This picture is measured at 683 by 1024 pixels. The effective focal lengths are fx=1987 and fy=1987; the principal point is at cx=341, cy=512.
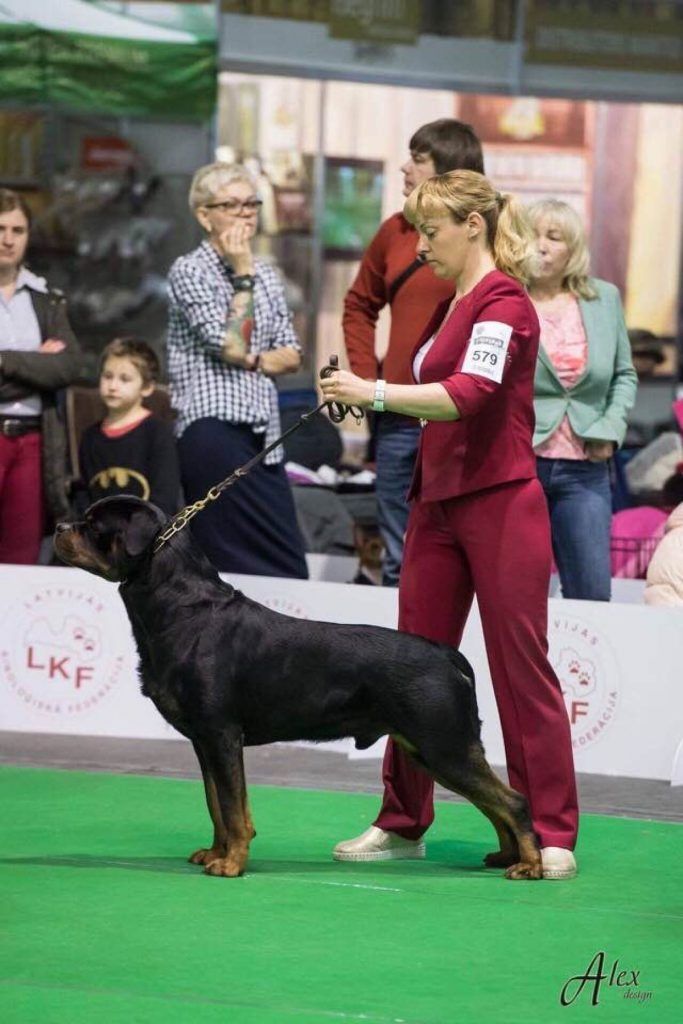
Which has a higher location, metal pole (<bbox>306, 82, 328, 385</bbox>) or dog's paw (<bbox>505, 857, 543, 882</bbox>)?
metal pole (<bbox>306, 82, 328, 385</bbox>)

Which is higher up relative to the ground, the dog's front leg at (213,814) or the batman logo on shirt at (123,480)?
the batman logo on shirt at (123,480)

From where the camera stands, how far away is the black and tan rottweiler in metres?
5.02

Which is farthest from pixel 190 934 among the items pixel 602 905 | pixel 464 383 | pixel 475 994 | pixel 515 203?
pixel 515 203

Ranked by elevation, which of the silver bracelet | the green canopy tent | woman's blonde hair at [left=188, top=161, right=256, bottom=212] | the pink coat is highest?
the green canopy tent

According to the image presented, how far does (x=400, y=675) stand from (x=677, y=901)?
2.95ft

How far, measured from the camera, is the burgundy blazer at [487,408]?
5.02m

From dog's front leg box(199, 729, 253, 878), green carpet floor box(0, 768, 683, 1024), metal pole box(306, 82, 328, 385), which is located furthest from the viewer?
metal pole box(306, 82, 328, 385)

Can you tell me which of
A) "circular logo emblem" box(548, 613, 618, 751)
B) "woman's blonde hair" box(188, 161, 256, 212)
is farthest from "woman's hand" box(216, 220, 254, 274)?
"circular logo emblem" box(548, 613, 618, 751)

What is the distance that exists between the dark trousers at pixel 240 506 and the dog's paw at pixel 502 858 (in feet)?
6.72

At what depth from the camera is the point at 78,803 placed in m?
6.05

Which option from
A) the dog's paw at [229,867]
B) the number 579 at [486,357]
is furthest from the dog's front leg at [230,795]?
the number 579 at [486,357]

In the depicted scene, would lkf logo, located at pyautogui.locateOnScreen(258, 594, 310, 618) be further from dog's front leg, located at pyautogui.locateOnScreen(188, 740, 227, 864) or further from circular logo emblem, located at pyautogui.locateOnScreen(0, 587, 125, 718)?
dog's front leg, located at pyautogui.locateOnScreen(188, 740, 227, 864)

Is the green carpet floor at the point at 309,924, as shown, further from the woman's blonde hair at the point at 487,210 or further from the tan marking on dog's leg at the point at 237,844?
the woman's blonde hair at the point at 487,210

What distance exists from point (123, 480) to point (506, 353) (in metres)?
2.69
